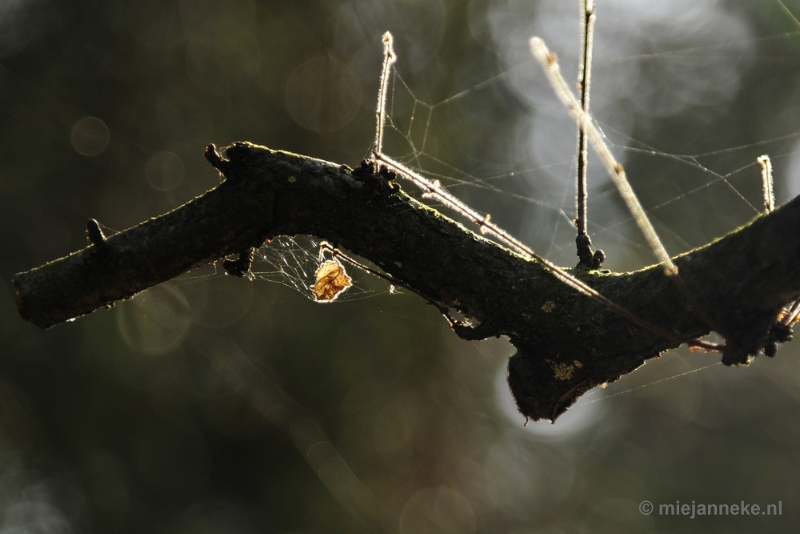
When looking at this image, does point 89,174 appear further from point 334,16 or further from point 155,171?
point 334,16

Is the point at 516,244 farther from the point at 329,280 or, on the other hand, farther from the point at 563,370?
the point at 329,280

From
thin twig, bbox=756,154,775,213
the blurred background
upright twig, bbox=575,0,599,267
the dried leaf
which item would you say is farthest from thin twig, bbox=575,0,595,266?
the blurred background

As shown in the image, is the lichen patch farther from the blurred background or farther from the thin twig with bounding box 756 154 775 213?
the blurred background

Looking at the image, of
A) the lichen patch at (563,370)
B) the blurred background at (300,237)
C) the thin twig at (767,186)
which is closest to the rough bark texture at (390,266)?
the lichen patch at (563,370)

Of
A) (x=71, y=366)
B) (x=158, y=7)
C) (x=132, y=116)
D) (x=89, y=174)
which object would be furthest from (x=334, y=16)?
(x=71, y=366)

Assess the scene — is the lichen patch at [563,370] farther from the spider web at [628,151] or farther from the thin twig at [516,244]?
the spider web at [628,151]

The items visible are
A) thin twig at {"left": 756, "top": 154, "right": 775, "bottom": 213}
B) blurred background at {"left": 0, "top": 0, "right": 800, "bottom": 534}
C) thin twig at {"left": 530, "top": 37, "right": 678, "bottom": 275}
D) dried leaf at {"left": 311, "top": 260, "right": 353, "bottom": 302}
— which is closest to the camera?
thin twig at {"left": 530, "top": 37, "right": 678, "bottom": 275}

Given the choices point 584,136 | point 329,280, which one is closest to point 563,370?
point 584,136
